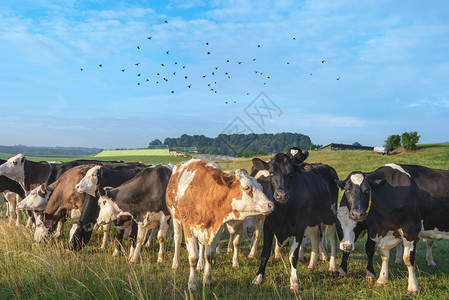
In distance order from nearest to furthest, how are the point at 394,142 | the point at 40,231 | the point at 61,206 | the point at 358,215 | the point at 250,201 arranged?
the point at 250,201
the point at 358,215
the point at 40,231
the point at 61,206
the point at 394,142

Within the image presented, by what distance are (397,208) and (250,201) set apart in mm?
3164

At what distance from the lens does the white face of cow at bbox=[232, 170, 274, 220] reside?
19.6ft

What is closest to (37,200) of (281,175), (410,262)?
(281,175)

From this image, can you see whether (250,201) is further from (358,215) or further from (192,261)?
(358,215)

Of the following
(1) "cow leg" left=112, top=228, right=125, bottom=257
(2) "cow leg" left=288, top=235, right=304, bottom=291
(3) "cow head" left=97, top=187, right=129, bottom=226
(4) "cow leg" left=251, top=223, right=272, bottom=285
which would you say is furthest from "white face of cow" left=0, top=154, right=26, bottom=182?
(2) "cow leg" left=288, top=235, right=304, bottom=291

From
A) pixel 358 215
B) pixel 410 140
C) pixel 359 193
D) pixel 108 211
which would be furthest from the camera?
pixel 410 140

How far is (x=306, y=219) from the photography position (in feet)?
24.4

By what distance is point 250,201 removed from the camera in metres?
6.11

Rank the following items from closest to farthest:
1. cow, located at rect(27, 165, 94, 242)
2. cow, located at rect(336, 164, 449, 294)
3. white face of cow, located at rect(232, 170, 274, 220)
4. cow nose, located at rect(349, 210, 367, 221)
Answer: white face of cow, located at rect(232, 170, 274, 220) < cow nose, located at rect(349, 210, 367, 221) < cow, located at rect(336, 164, 449, 294) < cow, located at rect(27, 165, 94, 242)

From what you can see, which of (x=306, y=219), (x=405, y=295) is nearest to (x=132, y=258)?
(x=306, y=219)

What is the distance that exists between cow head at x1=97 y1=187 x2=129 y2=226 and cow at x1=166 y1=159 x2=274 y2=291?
6.85 feet

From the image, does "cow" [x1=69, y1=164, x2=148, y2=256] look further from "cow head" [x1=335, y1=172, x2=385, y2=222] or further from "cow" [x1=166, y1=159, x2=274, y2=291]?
"cow head" [x1=335, y1=172, x2=385, y2=222]

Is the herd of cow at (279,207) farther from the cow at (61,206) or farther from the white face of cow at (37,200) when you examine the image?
the white face of cow at (37,200)

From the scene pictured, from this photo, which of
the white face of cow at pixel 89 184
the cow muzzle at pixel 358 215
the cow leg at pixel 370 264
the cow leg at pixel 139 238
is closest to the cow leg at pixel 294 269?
the cow muzzle at pixel 358 215
